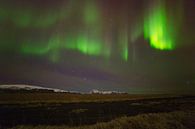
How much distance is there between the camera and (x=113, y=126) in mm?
28953

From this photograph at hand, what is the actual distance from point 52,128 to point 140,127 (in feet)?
30.9

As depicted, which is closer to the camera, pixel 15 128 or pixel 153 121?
pixel 15 128

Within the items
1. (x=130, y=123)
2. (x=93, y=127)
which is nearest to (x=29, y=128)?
(x=93, y=127)

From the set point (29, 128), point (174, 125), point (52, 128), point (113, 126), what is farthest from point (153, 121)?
point (29, 128)

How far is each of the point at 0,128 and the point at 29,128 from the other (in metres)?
3.51

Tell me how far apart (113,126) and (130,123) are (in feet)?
8.79

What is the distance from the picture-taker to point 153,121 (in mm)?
31859

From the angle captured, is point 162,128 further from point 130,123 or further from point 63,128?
point 63,128

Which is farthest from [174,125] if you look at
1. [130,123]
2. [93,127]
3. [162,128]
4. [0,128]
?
[0,128]

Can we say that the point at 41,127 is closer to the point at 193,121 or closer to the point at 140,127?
the point at 140,127

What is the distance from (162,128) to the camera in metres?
27.5

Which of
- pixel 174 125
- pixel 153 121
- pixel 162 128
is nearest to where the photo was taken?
pixel 162 128

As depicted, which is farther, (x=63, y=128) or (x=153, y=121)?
(x=153, y=121)

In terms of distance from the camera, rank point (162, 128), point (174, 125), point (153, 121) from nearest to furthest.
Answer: point (162, 128)
point (174, 125)
point (153, 121)
